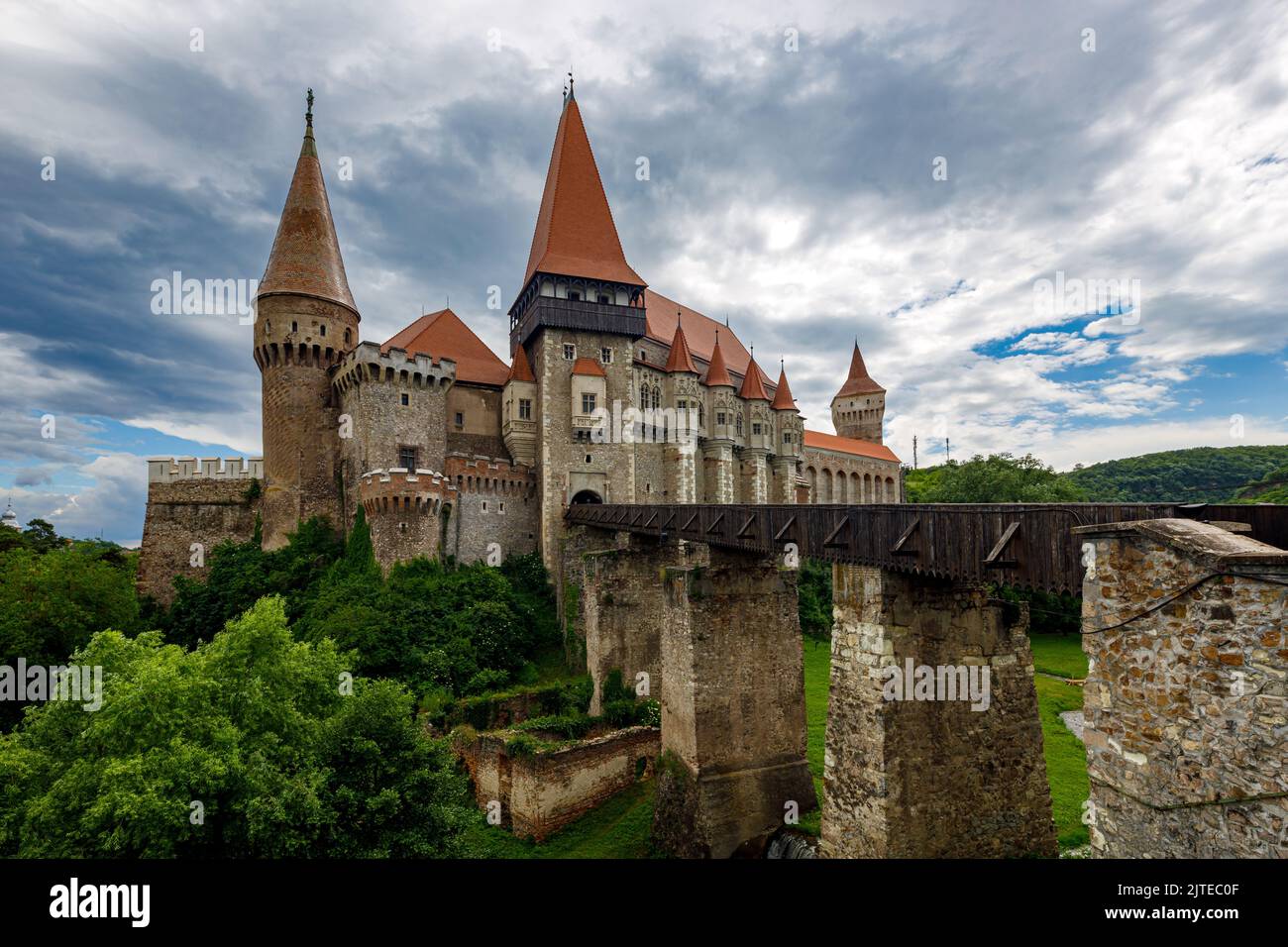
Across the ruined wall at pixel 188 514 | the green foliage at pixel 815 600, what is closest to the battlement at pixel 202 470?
the ruined wall at pixel 188 514

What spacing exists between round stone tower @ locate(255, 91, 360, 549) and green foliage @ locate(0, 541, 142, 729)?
6143 millimetres

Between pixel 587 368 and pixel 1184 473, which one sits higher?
pixel 587 368

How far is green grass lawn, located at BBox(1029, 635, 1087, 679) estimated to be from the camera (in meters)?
29.1

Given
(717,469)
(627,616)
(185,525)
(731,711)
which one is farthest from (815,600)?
(185,525)

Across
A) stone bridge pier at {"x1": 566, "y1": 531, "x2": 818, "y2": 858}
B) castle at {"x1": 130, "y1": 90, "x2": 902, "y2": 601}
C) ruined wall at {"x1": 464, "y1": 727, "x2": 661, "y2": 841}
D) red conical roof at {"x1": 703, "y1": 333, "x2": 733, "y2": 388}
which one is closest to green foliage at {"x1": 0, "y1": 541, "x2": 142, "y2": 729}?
castle at {"x1": 130, "y1": 90, "x2": 902, "y2": 601}

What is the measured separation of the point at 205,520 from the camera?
29.6 m

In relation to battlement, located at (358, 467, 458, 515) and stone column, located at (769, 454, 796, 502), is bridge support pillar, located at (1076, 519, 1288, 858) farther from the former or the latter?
stone column, located at (769, 454, 796, 502)

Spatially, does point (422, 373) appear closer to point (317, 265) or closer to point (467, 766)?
point (317, 265)

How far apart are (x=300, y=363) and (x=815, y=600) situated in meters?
29.5

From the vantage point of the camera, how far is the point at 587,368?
1310 inches

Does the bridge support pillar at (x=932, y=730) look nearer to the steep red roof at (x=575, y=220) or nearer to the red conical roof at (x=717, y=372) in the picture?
the steep red roof at (x=575, y=220)

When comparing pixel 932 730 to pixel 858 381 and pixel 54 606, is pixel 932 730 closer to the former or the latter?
pixel 54 606

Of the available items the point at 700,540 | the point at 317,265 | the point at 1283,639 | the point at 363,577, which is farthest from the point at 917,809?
the point at 317,265

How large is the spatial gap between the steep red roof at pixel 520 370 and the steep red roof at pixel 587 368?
8.15 feet
